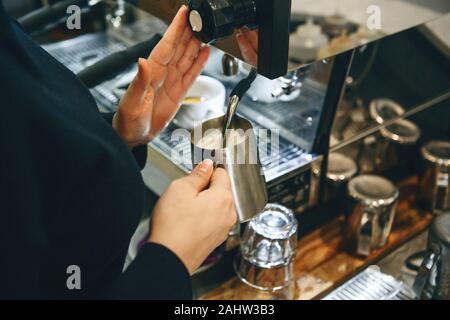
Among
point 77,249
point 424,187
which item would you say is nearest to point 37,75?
point 77,249

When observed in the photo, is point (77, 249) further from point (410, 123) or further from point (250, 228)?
point (410, 123)

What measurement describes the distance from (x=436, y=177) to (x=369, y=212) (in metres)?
0.28

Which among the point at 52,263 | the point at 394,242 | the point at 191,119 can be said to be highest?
the point at 52,263

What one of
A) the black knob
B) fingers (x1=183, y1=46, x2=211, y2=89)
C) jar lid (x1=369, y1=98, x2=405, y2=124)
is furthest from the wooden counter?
the black knob

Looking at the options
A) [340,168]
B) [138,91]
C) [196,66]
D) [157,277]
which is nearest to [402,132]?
[340,168]

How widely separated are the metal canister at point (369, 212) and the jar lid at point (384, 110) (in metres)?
0.23

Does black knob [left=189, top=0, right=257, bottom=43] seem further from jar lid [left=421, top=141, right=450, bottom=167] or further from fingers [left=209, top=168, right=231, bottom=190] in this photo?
jar lid [left=421, top=141, right=450, bottom=167]

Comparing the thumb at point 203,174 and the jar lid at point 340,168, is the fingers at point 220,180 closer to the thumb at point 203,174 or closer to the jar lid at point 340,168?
the thumb at point 203,174

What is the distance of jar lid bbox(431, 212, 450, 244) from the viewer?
1.06 m

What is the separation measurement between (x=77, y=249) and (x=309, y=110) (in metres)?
0.80

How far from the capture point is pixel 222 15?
0.74 metres

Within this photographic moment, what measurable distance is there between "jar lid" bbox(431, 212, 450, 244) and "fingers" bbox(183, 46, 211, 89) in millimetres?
567

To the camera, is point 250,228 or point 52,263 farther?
point 250,228
